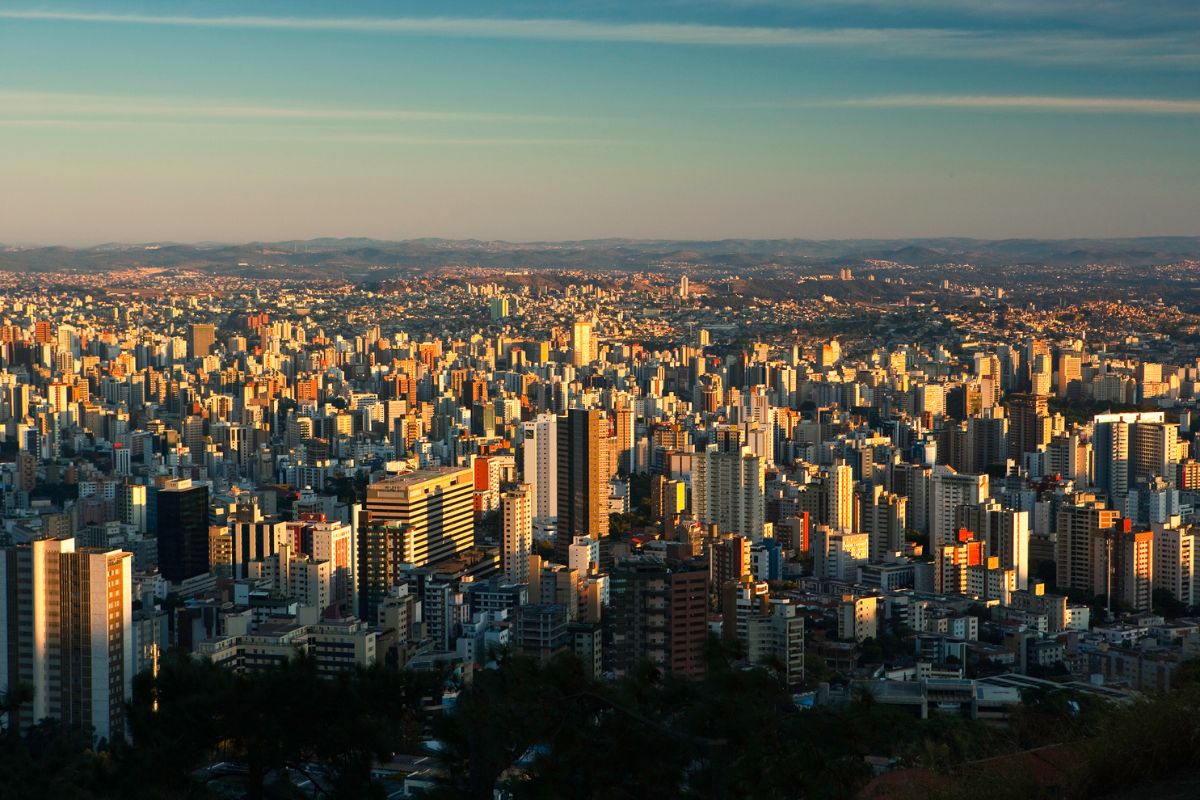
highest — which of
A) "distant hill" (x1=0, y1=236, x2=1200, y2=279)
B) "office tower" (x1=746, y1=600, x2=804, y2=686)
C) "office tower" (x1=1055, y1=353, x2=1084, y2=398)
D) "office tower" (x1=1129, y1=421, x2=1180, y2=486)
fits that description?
"distant hill" (x1=0, y1=236, x2=1200, y2=279)

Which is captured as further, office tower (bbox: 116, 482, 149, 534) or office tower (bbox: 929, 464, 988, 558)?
office tower (bbox: 116, 482, 149, 534)

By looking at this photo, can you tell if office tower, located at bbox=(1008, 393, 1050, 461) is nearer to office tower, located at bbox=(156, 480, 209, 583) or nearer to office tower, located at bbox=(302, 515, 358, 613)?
office tower, located at bbox=(302, 515, 358, 613)

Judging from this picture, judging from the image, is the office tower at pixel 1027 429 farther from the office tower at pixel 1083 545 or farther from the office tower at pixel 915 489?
the office tower at pixel 1083 545

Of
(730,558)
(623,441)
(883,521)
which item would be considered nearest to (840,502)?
(883,521)

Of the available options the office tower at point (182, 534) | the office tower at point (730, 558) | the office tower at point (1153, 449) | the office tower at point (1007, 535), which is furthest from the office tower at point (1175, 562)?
the office tower at point (182, 534)

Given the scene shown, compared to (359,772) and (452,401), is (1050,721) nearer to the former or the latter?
(359,772)

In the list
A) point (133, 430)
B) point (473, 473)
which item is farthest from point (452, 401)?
point (473, 473)

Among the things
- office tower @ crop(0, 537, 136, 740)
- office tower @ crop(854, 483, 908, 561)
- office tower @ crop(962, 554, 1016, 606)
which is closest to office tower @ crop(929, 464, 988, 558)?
office tower @ crop(854, 483, 908, 561)
